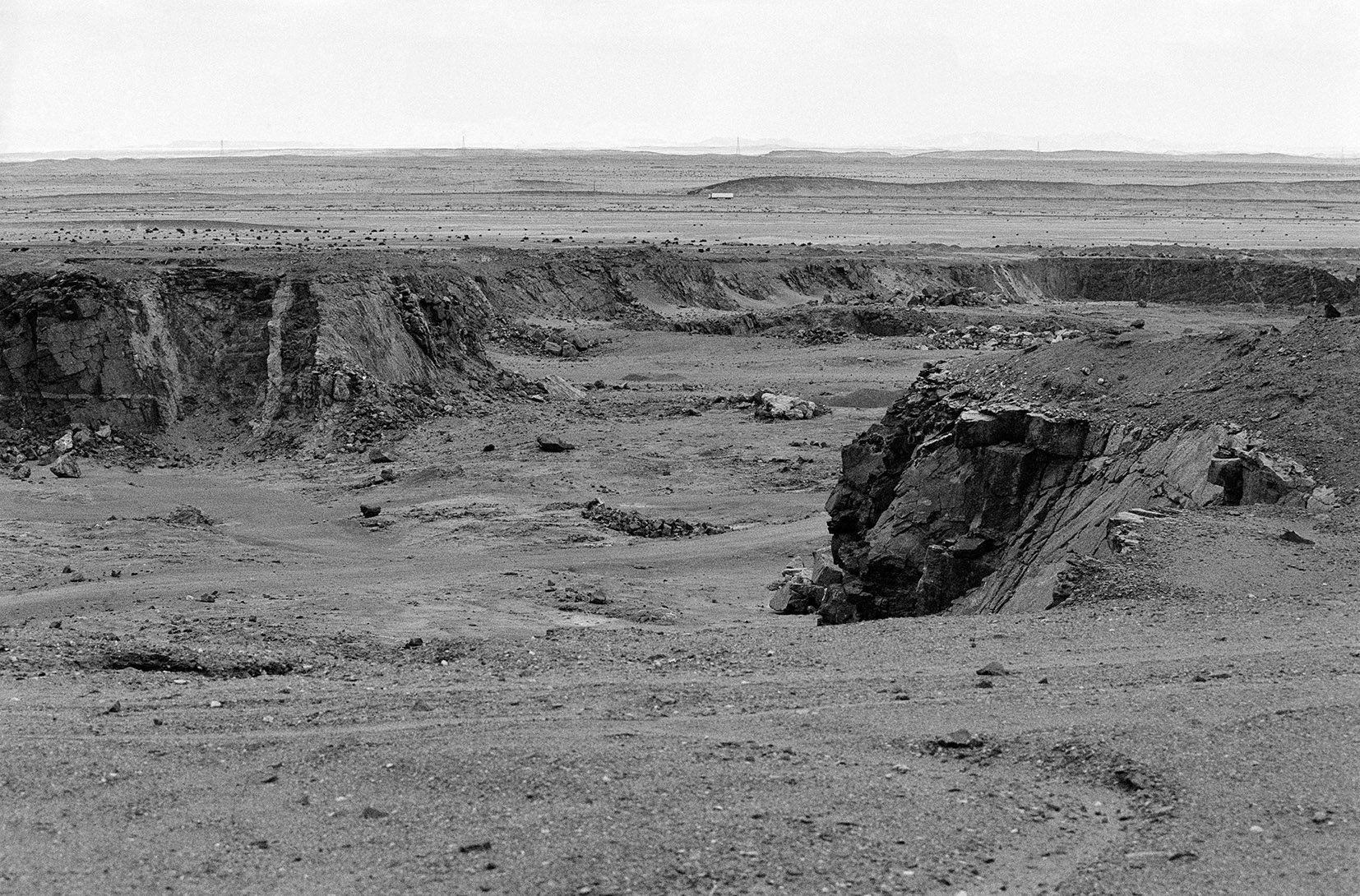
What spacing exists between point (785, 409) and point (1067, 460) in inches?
626

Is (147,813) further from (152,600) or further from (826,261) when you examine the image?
(826,261)

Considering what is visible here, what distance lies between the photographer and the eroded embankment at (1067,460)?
50.2 ft

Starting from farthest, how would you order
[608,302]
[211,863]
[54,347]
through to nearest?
[608,302]
[54,347]
[211,863]

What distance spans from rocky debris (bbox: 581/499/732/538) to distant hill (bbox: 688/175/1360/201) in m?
94.0

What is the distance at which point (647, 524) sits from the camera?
2394cm

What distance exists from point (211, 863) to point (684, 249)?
49389 millimetres

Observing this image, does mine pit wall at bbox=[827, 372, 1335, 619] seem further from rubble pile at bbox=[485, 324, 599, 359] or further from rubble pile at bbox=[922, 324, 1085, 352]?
rubble pile at bbox=[922, 324, 1085, 352]

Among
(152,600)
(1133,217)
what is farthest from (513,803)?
(1133,217)

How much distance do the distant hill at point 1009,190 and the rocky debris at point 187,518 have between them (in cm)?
9463

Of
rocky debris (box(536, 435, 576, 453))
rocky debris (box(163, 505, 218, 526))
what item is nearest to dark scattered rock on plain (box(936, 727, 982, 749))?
rocky debris (box(163, 505, 218, 526))

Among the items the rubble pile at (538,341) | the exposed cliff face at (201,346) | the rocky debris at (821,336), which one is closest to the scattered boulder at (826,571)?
the exposed cliff face at (201,346)

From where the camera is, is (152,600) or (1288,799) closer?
(1288,799)

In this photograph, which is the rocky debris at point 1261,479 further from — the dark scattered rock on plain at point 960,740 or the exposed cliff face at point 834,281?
the exposed cliff face at point 834,281

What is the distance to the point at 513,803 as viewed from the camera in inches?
375
